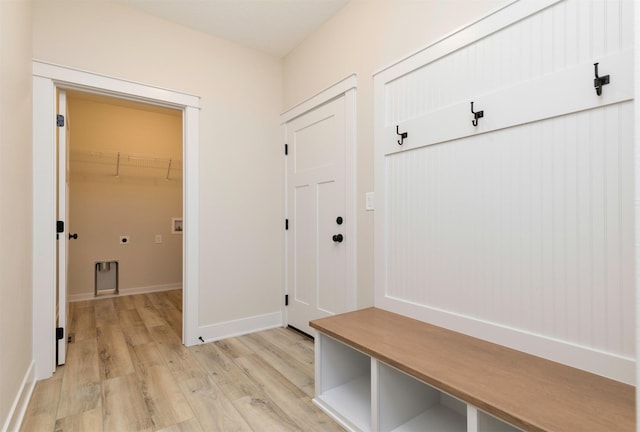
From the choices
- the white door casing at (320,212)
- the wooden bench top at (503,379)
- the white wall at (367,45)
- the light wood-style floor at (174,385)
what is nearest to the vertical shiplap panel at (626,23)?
the white wall at (367,45)

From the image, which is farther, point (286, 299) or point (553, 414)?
point (286, 299)

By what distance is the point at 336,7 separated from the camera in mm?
2441

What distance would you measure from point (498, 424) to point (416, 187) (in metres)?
1.17

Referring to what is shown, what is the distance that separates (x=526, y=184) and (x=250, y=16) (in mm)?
2335

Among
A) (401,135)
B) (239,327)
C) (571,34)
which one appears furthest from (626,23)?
(239,327)

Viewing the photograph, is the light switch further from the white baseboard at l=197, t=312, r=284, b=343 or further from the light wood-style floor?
the white baseboard at l=197, t=312, r=284, b=343

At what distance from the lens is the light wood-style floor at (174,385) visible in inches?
64.5

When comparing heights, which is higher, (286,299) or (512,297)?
(512,297)

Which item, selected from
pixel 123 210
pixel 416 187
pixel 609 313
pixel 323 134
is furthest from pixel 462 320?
pixel 123 210

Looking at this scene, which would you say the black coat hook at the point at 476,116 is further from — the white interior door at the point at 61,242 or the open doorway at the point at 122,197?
the open doorway at the point at 122,197

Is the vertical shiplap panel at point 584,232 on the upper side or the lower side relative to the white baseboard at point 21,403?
upper

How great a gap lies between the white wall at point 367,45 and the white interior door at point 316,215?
194 mm

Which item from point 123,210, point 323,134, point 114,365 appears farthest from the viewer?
point 123,210

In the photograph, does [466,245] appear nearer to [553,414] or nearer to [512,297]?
[512,297]
